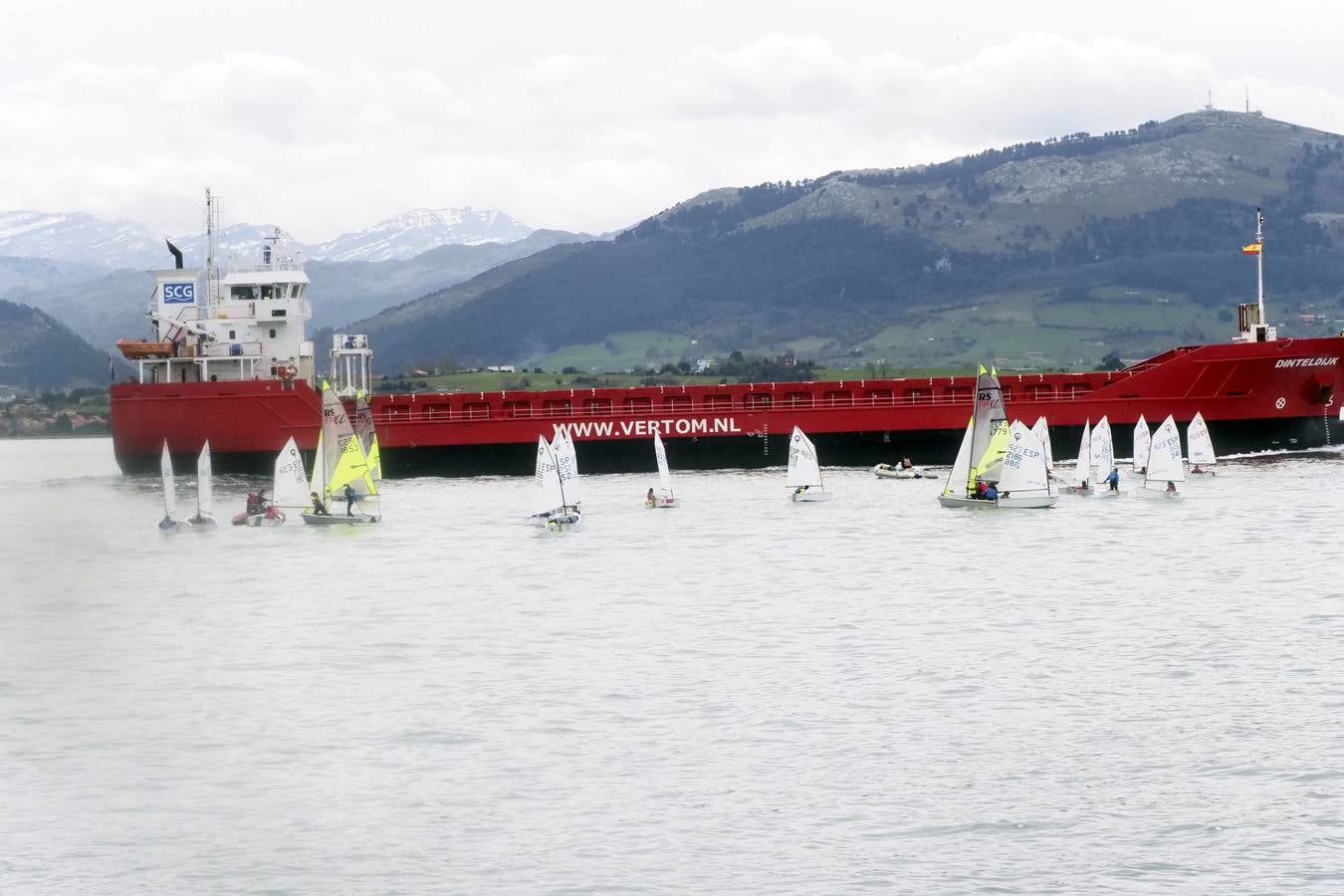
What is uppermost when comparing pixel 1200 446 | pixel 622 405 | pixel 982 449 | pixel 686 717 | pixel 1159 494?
pixel 622 405

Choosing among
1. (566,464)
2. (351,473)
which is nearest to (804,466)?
(566,464)

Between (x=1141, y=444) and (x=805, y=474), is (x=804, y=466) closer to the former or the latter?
(x=805, y=474)

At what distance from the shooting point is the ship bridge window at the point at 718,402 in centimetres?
7938

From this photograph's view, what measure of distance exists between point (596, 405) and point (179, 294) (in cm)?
1936

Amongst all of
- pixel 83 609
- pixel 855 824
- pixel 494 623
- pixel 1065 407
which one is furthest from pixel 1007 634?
pixel 1065 407

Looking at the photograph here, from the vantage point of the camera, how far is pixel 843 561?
4969 centimetres

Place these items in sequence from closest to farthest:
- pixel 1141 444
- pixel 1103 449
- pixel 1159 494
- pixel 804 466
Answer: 1. pixel 804 466
2. pixel 1159 494
3. pixel 1103 449
4. pixel 1141 444

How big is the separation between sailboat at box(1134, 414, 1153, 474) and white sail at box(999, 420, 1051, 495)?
12.2m

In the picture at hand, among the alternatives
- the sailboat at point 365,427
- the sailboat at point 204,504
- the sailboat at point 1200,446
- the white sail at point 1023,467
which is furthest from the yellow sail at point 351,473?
the sailboat at point 1200,446

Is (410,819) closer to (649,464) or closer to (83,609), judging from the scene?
(83,609)

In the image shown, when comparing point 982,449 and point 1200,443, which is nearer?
point 982,449

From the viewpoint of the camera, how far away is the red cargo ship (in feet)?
247

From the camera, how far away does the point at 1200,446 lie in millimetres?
73250

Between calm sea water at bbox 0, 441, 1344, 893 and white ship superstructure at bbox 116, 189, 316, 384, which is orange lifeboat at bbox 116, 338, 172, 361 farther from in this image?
calm sea water at bbox 0, 441, 1344, 893
